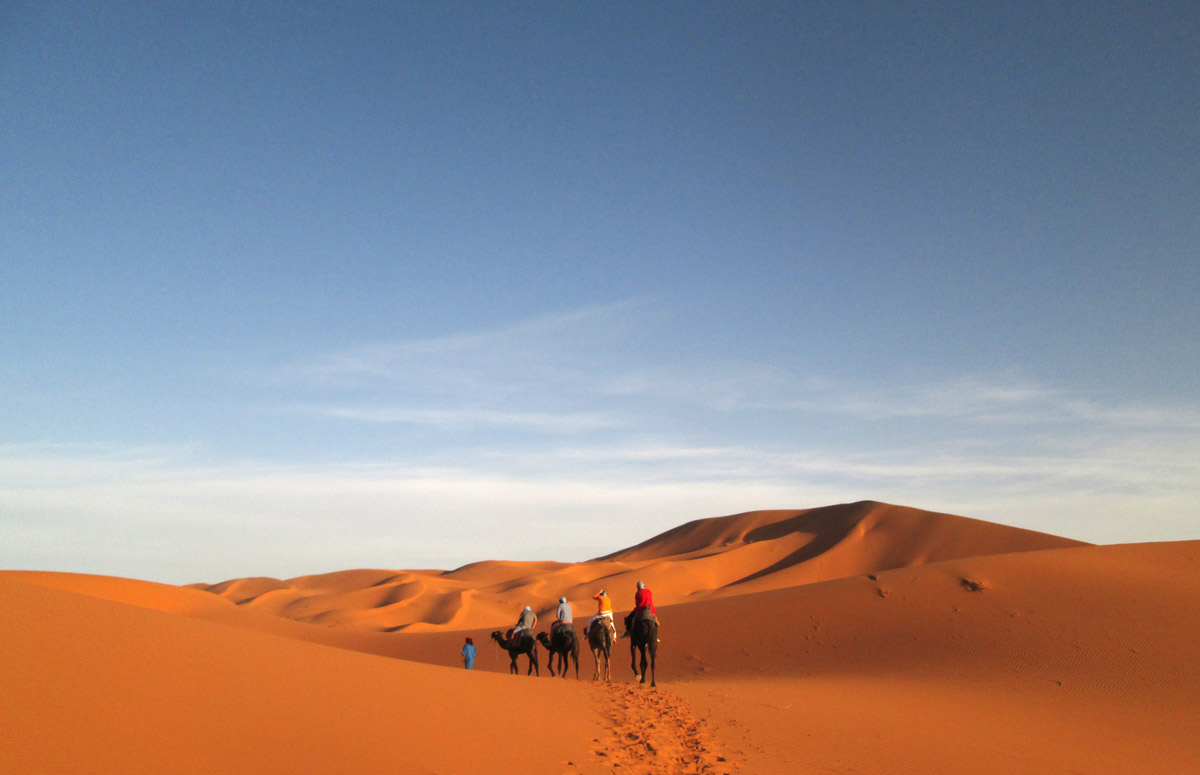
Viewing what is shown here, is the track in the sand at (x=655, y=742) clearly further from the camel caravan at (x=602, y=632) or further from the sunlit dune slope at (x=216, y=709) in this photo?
the camel caravan at (x=602, y=632)

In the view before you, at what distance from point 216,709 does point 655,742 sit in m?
5.00

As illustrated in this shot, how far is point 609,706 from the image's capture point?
12422 mm

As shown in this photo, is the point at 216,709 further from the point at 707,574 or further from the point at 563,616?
the point at 707,574

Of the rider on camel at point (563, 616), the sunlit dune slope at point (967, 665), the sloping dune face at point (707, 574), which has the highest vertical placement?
the sloping dune face at point (707, 574)

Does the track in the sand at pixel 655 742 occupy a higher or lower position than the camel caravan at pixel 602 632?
lower

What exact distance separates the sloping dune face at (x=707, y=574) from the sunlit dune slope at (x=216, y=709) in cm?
3252

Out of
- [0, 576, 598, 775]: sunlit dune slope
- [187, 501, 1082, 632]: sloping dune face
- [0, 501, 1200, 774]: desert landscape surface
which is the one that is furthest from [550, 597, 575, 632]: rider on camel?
[187, 501, 1082, 632]: sloping dune face

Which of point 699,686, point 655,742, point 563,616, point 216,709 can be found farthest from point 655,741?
point 699,686

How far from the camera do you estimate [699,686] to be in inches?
687

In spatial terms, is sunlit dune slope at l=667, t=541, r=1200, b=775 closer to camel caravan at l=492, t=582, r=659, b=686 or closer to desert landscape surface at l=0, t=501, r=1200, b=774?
desert landscape surface at l=0, t=501, r=1200, b=774

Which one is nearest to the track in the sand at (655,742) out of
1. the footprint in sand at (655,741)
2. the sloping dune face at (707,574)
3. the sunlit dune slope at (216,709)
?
the footprint in sand at (655,741)

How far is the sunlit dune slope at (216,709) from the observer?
666 cm

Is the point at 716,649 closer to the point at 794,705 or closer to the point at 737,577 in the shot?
the point at 794,705

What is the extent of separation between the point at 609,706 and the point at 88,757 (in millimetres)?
7610
